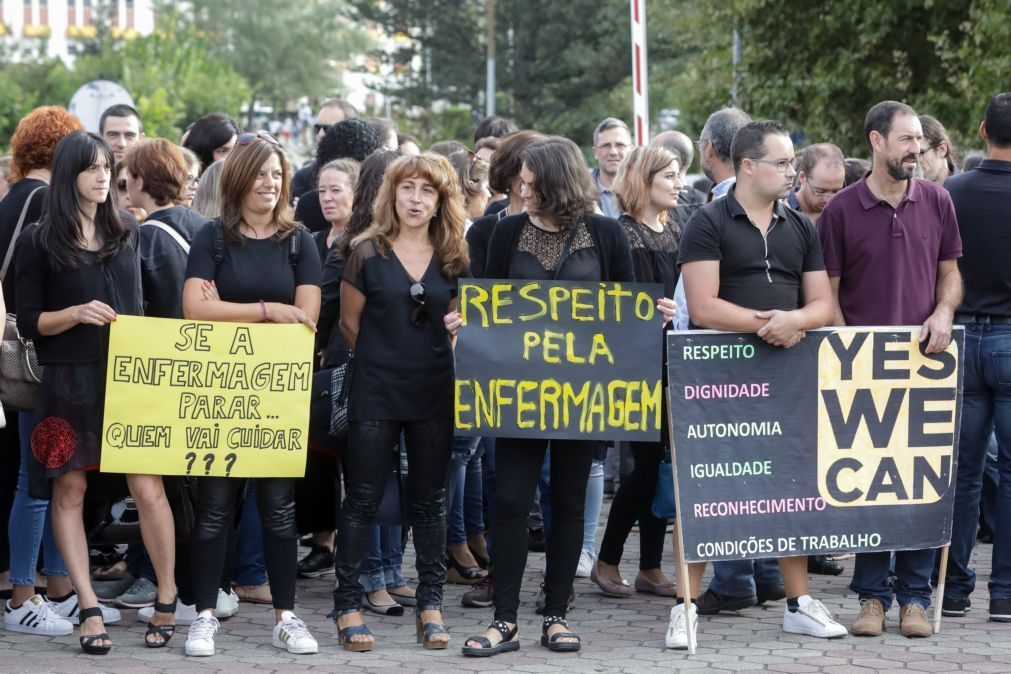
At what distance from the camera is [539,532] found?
918 cm

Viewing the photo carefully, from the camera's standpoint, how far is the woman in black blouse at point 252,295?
6848 millimetres

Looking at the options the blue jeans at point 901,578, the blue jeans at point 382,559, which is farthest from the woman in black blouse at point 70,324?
the blue jeans at point 901,578

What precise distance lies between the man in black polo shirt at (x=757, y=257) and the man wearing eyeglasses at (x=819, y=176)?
6.25ft

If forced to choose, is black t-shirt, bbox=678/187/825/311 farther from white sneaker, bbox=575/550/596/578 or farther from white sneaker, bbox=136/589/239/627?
white sneaker, bbox=136/589/239/627

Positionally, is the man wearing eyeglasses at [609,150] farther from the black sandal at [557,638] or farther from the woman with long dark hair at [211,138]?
the black sandal at [557,638]

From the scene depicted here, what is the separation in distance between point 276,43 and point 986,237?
83.8m

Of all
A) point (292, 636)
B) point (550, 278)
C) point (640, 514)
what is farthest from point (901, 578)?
point (292, 636)

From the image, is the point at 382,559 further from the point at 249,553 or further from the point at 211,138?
the point at 211,138

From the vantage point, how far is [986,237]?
24.1 ft

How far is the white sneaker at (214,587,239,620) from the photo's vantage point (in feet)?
24.7

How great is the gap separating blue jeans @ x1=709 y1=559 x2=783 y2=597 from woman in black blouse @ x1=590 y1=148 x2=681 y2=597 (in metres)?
0.47

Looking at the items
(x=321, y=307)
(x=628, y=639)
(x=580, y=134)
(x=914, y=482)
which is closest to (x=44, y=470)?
(x=321, y=307)

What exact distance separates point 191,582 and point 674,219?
3119 millimetres

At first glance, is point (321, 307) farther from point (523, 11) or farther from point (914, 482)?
point (523, 11)
